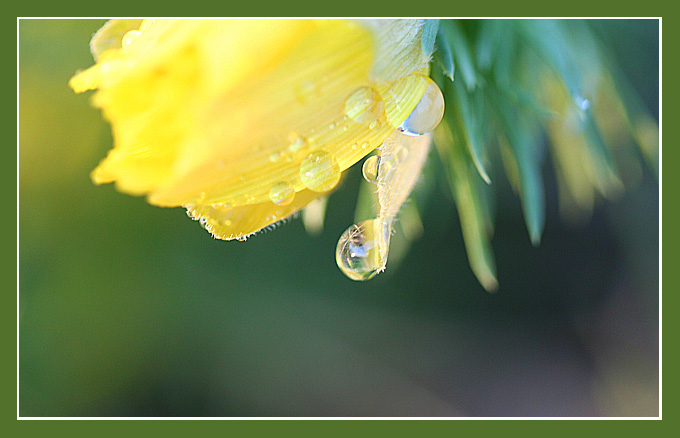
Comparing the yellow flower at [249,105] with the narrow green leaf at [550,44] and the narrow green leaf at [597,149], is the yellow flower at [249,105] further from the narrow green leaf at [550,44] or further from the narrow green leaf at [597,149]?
the narrow green leaf at [597,149]

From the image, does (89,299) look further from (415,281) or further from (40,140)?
(415,281)

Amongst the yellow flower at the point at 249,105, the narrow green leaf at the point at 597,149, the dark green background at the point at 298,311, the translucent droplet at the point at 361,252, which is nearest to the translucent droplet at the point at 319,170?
the yellow flower at the point at 249,105

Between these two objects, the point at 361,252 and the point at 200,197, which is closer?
the point at 200,197

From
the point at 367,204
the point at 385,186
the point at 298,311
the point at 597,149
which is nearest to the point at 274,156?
the point at 385,186

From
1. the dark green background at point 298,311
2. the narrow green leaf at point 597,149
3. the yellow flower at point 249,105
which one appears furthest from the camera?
the dark green background at point 298,311

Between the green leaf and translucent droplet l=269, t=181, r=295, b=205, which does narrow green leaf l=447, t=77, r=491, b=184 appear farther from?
translucent droplet l=269, t=181, r=295, b=205

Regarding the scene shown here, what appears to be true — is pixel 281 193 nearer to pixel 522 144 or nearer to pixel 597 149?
pixel 522 144
